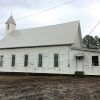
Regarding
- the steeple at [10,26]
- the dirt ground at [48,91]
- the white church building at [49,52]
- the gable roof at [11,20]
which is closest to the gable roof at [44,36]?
the white church building at [49,52]

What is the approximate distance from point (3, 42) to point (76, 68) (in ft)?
46.9

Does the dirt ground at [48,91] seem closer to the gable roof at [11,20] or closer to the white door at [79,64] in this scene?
the white door at [79,64]

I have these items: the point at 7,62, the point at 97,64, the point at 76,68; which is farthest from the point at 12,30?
the point at 97,64

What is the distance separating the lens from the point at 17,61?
26906 millimetres

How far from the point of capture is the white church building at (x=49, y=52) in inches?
843

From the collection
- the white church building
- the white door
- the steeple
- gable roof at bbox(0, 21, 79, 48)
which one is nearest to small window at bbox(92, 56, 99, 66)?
the white church building

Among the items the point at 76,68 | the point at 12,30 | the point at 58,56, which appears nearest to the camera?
the point at 76,68

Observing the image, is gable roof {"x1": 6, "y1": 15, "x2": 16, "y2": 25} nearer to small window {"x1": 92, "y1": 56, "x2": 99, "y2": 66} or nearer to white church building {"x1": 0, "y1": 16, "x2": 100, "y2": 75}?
white church building {"x1": 0, "y1": 16, "x2": 100, "y2": 75}

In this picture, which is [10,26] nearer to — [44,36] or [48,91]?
[44,36]

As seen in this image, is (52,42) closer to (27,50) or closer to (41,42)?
(41,42)

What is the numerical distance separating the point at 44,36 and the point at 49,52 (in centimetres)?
346

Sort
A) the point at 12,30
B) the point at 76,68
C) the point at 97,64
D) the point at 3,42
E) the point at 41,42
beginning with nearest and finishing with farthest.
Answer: the point at 97,64 < the point at 76,68 < the point at 41,42 < the point at 3,42 < the point at 12,30

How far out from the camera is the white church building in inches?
843

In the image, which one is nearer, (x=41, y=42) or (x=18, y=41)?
(x=41, y=42)
